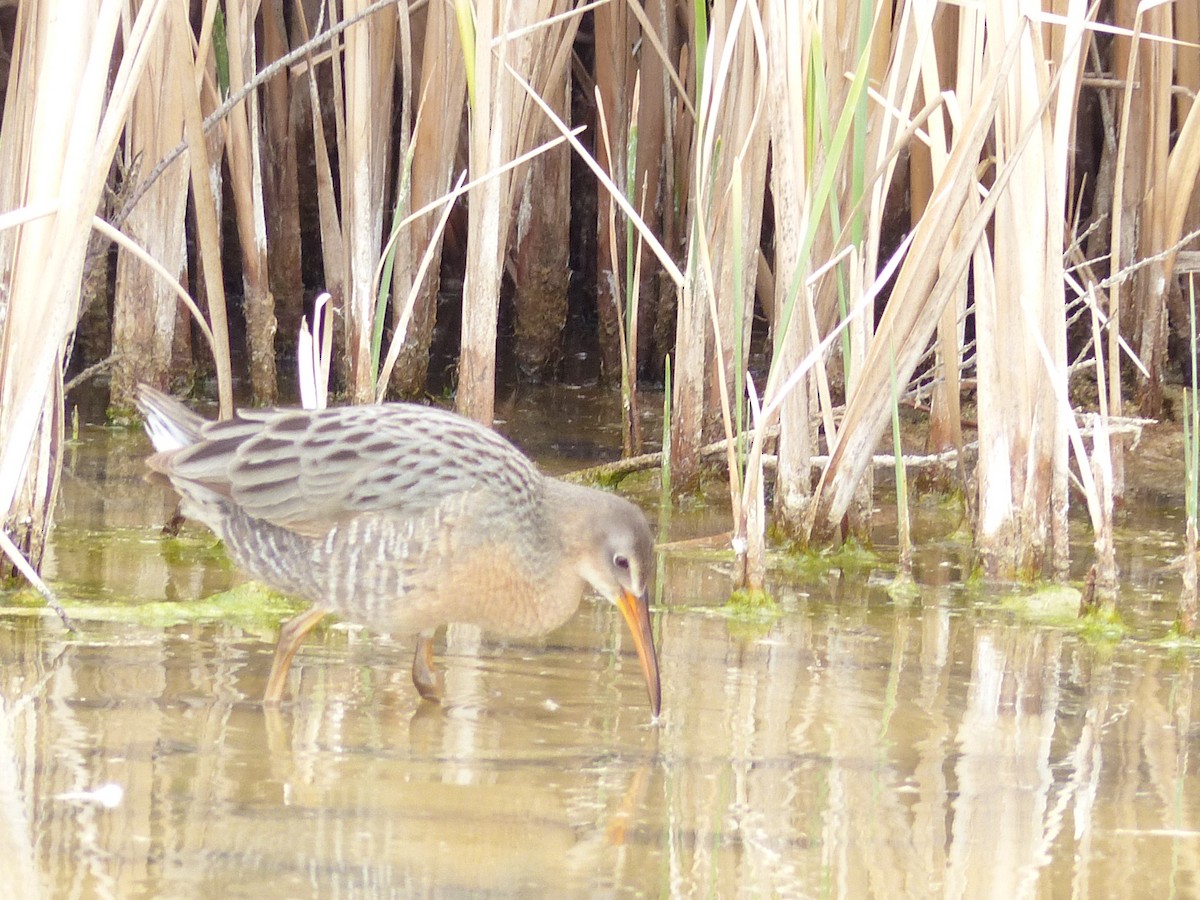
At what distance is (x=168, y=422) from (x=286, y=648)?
0.72m

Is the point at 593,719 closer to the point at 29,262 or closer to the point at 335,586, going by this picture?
the point at 335,586

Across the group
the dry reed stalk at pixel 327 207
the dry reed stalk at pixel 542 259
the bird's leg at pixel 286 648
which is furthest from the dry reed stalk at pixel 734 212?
the dry reed stalk at pixel 542 259

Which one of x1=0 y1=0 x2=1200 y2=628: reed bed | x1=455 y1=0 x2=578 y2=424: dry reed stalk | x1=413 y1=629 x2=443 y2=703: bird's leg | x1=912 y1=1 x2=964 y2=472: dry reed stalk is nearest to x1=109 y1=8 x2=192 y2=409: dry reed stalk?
x1=0 y1=0 x2=1200 y2=628: reed bed

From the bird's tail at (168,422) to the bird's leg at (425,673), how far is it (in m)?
0.77

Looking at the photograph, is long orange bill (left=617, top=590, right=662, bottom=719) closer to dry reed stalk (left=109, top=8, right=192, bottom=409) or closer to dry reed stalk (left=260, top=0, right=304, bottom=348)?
dry reed stalk (left=109, top=8, right=192, bottom=409)

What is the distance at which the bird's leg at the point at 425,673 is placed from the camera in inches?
142

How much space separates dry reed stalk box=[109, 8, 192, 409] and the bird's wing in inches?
52.5

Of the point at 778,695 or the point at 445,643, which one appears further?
the point at 445,643

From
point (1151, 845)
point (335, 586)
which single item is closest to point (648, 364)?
point (335, 586)

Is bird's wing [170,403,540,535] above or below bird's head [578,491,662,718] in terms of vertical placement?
above

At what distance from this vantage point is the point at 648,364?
23.2 ft

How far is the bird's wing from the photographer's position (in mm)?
3602

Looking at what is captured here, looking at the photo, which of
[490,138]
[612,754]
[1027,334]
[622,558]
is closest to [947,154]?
[1027,334]

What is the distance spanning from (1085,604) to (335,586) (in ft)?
6.10
